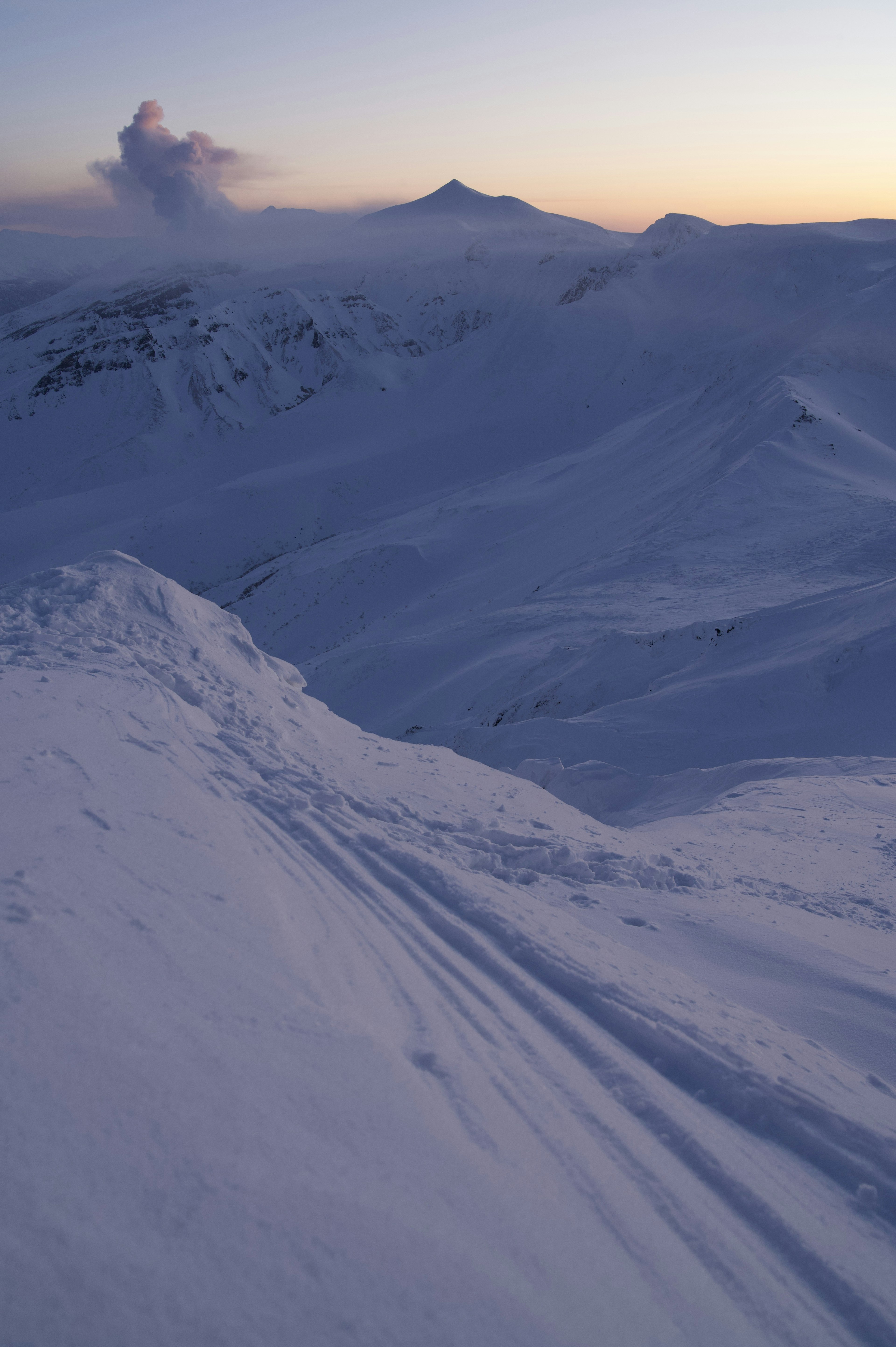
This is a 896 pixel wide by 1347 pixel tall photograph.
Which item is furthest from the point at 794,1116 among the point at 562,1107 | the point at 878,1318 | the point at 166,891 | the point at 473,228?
the point at 473,228

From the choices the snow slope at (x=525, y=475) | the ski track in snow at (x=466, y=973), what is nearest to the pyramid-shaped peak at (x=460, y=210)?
the snow slope at (x=525, y=475)

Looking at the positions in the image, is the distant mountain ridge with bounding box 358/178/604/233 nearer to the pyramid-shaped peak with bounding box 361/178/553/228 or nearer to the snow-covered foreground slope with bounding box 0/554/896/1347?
the pyramid-shaped peak with bounding box 361/178/553/228

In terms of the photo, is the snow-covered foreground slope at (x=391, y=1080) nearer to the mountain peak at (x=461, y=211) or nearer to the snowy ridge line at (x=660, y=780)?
the snowy ridge line at (x=660, y=780)

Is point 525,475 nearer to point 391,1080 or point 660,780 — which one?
point 660,780

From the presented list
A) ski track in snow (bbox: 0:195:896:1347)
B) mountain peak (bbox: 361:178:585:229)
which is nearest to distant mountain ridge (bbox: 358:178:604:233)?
mountain peak (bbox: 361:178:585:229)

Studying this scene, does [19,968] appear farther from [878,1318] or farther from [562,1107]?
[878,1318]
